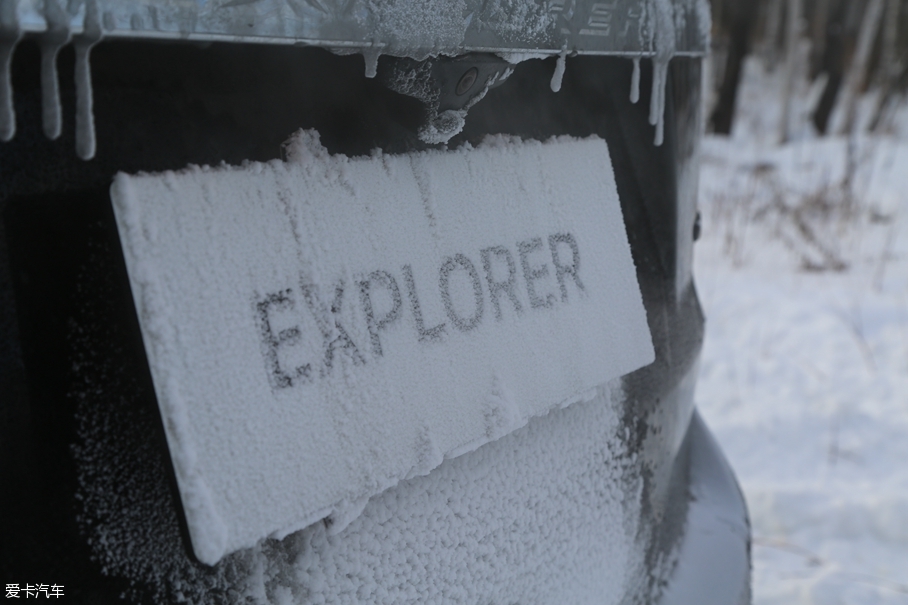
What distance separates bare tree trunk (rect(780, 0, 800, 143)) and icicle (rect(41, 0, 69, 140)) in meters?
11.2

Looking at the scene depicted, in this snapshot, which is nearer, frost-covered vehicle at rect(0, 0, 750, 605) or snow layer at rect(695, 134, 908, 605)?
frost-covered vehicle at rect(0, 0, 750, 605)

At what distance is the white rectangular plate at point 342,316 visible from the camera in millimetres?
575

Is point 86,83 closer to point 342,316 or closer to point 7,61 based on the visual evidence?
point 7,61

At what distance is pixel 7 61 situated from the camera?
1.62ft

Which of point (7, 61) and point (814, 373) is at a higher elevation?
point (7, 61)

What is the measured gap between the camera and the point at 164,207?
58 centimetres

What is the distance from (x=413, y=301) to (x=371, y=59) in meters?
0.23

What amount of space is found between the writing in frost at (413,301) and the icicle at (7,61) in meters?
0.22

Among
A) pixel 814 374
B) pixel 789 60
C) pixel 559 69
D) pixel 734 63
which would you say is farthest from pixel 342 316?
pixel 734 63

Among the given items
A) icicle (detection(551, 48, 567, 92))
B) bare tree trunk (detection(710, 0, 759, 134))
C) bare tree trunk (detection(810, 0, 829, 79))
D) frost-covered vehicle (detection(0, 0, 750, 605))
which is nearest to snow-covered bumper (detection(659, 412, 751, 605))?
frost-covered vehicle (detection(0, 0, 750, 605))

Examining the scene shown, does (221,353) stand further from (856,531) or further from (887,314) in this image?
(887,314)

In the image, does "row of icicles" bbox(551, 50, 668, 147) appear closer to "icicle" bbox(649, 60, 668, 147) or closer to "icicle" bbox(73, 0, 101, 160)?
"icicle" bbox(649, 60, 668, 147)

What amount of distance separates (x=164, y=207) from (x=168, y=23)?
0.45 feet

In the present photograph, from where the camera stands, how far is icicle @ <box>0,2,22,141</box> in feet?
1.55
